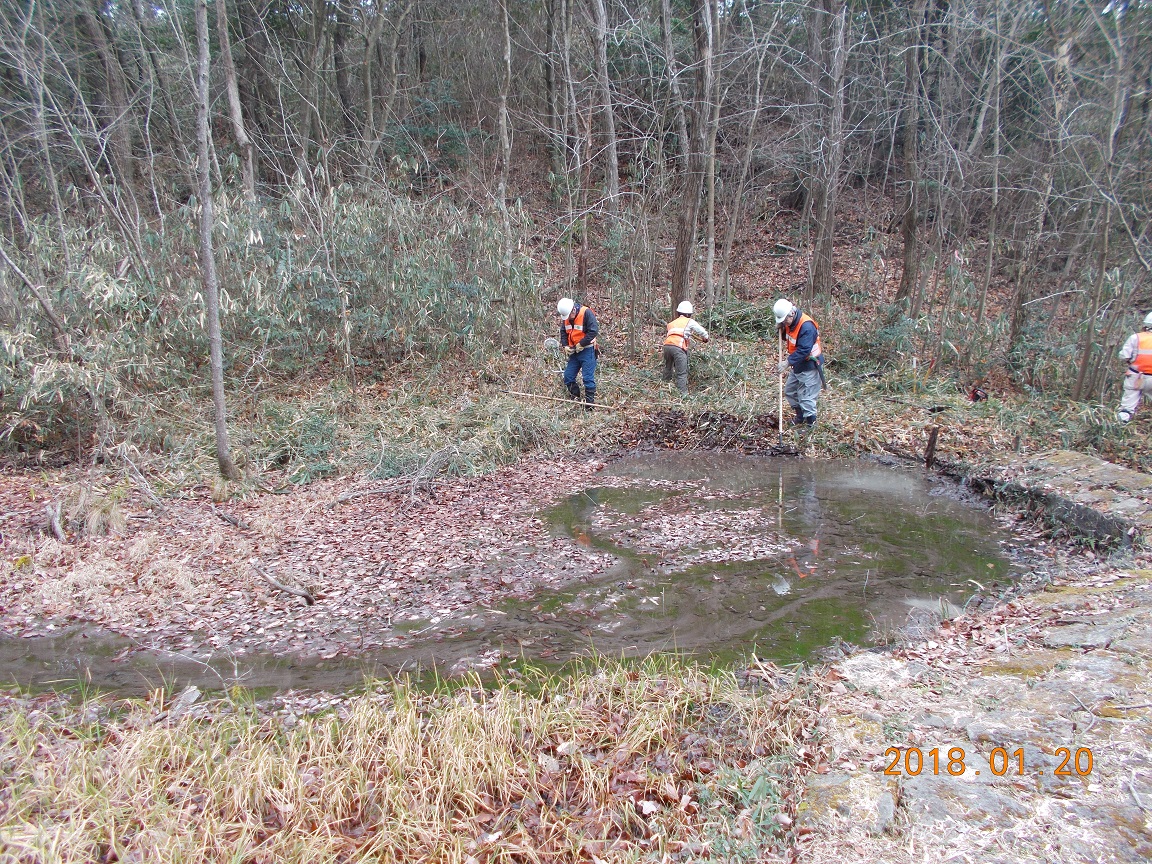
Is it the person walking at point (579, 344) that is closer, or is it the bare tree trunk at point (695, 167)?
the person walking at point (579, 344)

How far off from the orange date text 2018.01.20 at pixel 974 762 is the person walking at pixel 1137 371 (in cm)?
733

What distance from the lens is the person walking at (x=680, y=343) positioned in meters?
11.5

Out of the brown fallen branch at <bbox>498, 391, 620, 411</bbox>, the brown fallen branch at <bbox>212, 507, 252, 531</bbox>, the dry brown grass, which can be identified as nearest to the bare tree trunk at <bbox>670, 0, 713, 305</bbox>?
the brown fallen branch at <bbox>498, 391, 620, 411</bbox>

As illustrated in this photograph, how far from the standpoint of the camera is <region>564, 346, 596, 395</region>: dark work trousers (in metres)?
11.4

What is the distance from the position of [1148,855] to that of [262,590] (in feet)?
19.9

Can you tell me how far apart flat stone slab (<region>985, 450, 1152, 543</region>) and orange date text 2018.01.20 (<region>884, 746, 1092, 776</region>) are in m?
3.62

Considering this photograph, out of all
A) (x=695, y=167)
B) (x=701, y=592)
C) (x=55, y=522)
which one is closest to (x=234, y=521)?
(x=55, y=522)

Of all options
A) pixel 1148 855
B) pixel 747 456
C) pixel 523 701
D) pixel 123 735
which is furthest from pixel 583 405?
pixel 1148 855

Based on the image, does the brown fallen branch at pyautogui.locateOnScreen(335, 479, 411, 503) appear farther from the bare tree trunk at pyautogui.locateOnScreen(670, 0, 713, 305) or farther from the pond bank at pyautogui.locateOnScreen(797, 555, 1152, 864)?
the bare tree trunk at pyautogui.locateOnScreen(670, 0, 713, 305)

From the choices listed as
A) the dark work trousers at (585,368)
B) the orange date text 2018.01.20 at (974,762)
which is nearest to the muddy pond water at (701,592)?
the orange date text 2018.01.20 at (974,762)

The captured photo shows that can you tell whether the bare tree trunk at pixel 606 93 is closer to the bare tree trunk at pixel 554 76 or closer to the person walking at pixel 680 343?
the bare tree trunk at pixel 554 76

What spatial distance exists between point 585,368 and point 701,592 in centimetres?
624

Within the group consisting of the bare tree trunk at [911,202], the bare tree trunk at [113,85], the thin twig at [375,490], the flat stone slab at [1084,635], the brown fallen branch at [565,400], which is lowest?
the thin twig at [375,490]

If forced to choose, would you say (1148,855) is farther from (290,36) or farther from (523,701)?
(290,36)
